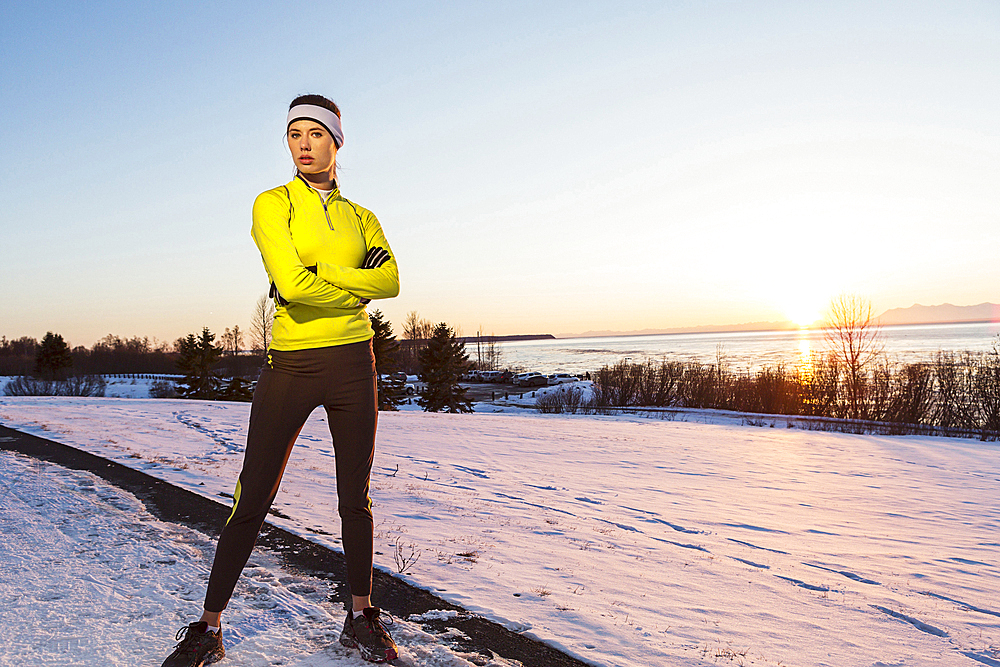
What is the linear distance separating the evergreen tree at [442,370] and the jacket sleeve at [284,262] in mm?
35937

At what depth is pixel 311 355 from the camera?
2148 mm

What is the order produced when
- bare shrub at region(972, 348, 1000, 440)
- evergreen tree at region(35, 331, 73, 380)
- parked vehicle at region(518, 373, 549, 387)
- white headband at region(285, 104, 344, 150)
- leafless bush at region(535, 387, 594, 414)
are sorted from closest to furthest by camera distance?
white headband at region(285, 104, 344, 150) → bare shrub at region(972, 348, 1000, 440) → leafless bush at region(535, 387, 594, 414) → evergreen tree at region(35, 331, 73, 380) → parked vehicle at region(518, 373, 549, 387)

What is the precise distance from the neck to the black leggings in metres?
0.65

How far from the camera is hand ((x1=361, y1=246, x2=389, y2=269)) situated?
2.26 meters

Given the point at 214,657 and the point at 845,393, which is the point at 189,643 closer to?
the point at 214,657

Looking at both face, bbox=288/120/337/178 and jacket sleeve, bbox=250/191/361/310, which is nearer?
jacket sleeve, bbox=250/191/361/310

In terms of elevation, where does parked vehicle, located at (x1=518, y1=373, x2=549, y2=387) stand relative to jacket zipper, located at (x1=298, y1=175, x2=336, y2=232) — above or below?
below

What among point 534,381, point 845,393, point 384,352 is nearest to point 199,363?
point 384,352

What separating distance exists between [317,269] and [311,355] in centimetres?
33

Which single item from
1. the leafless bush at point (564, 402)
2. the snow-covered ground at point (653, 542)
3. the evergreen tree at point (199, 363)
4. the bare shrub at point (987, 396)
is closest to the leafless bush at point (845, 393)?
the bare shrub at point (987, 396)

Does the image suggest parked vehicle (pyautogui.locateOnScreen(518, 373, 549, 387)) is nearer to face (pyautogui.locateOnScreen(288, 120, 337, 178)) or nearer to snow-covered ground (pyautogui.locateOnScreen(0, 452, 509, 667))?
snow-covered ground (pyautogui.locateOnScreen(0, 452, 509, 667))

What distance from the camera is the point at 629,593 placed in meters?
3.36

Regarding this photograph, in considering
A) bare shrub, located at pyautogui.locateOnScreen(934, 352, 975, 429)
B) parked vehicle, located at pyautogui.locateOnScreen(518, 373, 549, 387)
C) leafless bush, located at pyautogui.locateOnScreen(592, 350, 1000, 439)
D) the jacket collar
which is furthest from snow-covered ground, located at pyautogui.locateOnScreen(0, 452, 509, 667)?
parked vehicle, located at pyautogui.locateOnScreen(518, 373, 549, 387)

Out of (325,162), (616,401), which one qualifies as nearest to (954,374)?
(616,401)
